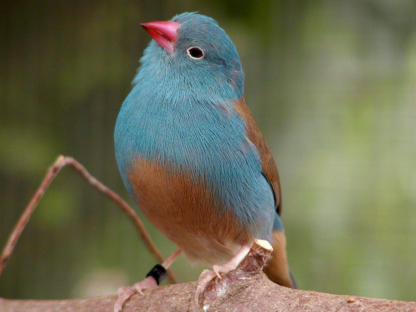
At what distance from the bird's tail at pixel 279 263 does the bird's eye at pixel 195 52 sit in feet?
2.62

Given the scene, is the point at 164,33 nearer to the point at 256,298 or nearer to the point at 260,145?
the point at 260,145

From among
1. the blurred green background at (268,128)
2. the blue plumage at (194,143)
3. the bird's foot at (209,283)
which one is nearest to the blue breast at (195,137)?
the blue plumage at (194,143)

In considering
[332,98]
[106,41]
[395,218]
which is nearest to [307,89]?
[332,98]

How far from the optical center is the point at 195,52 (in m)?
2.11

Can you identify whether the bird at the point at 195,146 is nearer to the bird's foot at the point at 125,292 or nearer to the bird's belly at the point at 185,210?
the bird's belly at the point at 185,210

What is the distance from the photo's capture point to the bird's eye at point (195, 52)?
210cm

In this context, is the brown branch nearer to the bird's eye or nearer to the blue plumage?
the blue plumage

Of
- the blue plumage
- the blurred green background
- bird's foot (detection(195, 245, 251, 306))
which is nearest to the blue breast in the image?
the blue plumage

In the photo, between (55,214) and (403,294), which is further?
(55,214)

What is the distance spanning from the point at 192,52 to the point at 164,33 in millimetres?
116

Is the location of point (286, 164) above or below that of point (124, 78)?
below

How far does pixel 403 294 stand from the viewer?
314cm

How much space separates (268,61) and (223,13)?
36 cm

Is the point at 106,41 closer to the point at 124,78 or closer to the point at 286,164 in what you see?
the point at 124,78
